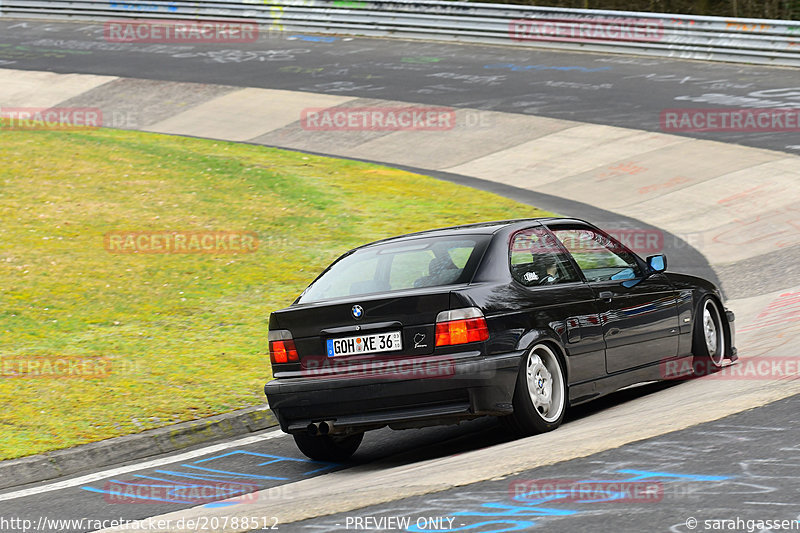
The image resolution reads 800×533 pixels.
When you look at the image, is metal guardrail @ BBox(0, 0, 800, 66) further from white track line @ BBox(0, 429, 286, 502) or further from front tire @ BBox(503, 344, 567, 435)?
white track line @ BBox(0, 429, 286, 502)

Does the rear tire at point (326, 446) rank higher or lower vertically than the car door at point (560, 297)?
lower

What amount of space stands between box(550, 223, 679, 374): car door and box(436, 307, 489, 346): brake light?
135 centimetres

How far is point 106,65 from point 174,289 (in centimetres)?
1796

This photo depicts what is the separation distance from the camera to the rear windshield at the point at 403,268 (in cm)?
704

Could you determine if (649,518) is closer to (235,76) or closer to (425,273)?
(425,273)

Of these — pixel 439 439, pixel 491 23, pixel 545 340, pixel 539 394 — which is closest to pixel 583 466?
pixel 539 394

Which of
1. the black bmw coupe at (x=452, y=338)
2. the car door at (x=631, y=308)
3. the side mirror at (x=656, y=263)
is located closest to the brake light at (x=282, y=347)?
the black bmw coupe at (x=452, y=338)

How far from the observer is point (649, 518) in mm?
4906

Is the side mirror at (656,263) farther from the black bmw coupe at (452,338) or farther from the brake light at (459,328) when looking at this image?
the brake light at (459,328)

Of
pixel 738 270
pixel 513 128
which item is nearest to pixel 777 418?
pixel 738 270

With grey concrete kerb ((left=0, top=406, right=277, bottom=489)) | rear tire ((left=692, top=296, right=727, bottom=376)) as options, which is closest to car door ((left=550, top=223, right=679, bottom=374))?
rear tire ((left=692, top=296, right=727, bottom=376))

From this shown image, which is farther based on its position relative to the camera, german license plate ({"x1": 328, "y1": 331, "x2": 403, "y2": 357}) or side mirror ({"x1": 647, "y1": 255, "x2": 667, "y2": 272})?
side mirror ({"x1": 647, "y1": 255, "x2": 667, "y2": 272})

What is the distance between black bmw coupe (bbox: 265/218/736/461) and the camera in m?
6.64

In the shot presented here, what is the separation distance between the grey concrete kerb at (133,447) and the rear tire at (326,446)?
97cm
